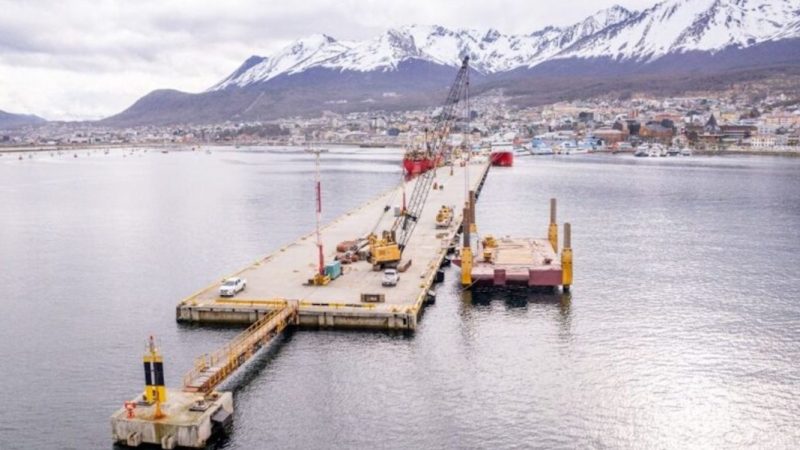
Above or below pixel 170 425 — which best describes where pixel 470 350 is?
below

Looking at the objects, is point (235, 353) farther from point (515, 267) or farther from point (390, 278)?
point (515, 267)

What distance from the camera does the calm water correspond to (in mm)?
27984

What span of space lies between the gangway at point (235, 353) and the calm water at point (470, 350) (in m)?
0.93

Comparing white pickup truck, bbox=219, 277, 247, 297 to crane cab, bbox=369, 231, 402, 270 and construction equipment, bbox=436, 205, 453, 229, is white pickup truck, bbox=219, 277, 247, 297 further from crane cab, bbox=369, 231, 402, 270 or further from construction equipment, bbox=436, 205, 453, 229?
construction equipment, bbox=436, 205, 453, 229

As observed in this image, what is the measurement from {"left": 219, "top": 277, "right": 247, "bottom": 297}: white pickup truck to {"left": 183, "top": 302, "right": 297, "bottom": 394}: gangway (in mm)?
3786

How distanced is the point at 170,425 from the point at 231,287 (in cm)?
1707

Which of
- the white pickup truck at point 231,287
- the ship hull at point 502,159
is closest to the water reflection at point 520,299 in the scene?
the white pickup truck at point 231,287

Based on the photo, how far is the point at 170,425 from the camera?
83.1 ft

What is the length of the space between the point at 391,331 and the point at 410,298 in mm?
3604

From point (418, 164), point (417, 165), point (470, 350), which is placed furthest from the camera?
point (418, 164)

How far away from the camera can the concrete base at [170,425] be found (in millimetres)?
25344

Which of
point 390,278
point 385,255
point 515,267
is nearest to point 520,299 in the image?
point 515,267

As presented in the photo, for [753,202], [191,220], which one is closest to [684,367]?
[191,220]

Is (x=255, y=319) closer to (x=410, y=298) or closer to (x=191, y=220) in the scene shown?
(x=410, y=298)
